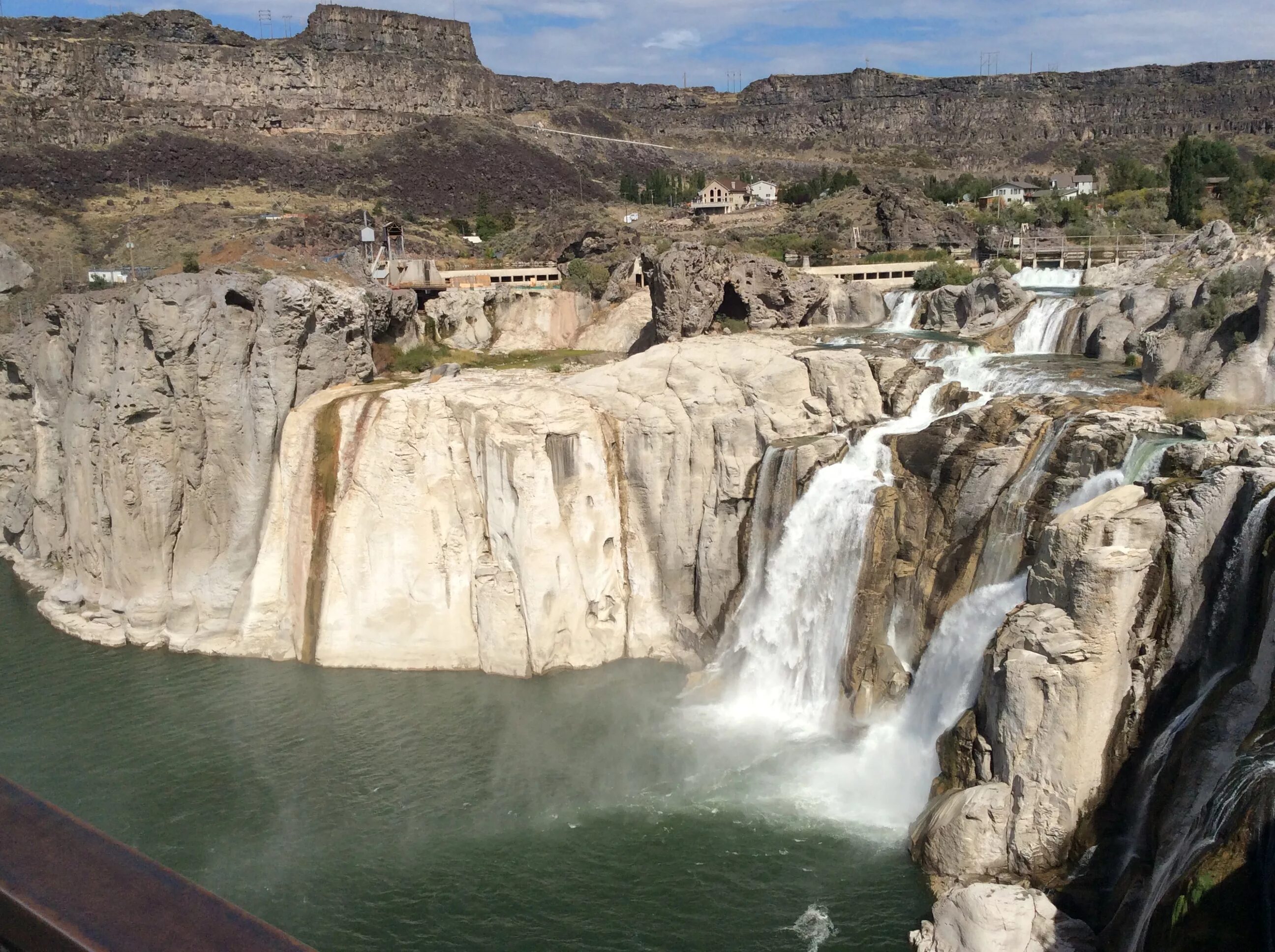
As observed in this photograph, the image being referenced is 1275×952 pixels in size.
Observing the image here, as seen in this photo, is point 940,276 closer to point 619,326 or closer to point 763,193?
point 619,326

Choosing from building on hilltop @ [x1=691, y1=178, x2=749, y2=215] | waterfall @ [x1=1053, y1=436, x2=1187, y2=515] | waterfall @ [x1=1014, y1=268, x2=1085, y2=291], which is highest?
building on hilltop @ [x1=691, y1=178, x2=749, y2=215]

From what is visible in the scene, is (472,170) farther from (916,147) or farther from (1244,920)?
(1244,920)

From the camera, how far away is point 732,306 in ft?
130

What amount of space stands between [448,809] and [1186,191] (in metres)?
41.1

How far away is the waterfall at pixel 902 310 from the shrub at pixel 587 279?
41.2 feet

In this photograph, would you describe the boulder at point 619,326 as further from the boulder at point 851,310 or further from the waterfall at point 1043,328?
the waterfall at point 1043,328

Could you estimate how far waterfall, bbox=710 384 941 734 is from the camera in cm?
2178

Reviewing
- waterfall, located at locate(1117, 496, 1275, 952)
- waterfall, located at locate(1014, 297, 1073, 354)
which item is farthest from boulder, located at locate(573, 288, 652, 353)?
waterfall, located at locate(1117, 496, 1275, 952)

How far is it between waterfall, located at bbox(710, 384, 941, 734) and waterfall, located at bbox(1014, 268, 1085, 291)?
17100 millimetres

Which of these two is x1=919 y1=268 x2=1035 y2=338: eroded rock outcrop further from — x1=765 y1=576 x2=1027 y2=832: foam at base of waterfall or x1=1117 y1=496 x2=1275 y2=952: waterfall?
x1=1117 y1=496 x2=1275 y2=952: waterfall

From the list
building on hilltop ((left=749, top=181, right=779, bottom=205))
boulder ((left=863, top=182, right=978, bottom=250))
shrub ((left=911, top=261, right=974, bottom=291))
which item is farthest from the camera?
building on hilltop ((left=749, top=181, right=779, bottom=205))

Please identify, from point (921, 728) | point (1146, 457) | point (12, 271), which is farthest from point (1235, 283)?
point (12, 271)

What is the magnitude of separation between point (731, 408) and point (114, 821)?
15.5 meters

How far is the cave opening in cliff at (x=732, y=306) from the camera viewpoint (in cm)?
3894
